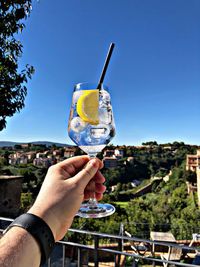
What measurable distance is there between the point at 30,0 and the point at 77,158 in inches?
108

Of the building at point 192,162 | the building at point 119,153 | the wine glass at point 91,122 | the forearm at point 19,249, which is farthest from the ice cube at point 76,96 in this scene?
the building at point 192,162

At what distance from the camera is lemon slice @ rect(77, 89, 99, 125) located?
812 millimetres

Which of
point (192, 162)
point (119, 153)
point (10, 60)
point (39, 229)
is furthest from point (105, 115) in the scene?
point (192, 162)

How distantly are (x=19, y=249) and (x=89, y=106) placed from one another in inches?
19.4

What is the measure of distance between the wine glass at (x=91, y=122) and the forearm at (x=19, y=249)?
12.9 inches

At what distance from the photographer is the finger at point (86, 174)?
0.67 m

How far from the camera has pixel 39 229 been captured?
504 mm

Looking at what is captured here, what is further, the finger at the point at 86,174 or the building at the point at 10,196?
the building at the point at 10,196

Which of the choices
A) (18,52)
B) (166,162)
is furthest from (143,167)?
(18,52)

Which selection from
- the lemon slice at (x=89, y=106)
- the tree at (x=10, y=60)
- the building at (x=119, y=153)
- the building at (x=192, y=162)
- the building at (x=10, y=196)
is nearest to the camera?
the lemon slice at (x=89, y=106)

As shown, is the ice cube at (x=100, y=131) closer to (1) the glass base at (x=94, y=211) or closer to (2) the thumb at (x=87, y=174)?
(2) the thumb at (x=87, y=174)

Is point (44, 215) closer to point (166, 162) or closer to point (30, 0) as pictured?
point (30, 0)

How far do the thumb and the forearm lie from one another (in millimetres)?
210

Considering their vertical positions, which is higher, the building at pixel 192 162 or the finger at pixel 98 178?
the finger at pixel 98 178
